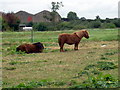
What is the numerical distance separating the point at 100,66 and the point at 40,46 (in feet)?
26.0

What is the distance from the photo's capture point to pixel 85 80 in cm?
942

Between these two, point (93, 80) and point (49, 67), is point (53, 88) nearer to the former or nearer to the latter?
point (93, 80)

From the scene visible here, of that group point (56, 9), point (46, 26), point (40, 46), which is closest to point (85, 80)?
point (40, 46)

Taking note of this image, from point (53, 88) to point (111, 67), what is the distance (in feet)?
11.8

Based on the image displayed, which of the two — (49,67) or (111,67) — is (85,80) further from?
(49,67)

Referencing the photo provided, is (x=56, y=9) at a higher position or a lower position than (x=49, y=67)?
higher

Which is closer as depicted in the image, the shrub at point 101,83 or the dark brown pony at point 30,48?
the shrub at point 101,83

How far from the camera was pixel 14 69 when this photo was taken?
42.1ft

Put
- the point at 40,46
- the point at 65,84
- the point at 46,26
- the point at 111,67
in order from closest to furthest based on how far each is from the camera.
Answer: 1. the point at 65,84
2. the point at 111,67
3. the point at 40,46
4. the point at 46,26

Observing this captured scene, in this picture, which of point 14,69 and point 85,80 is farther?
point 14,69

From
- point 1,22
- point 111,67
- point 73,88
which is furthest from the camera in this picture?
point 1,22

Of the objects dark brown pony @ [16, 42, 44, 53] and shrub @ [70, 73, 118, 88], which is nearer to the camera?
shrub @ [70, 73, 118, 88]

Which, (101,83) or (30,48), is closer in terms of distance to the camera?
(101,83)

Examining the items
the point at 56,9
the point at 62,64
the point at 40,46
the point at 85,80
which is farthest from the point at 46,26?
the point at 85,80
